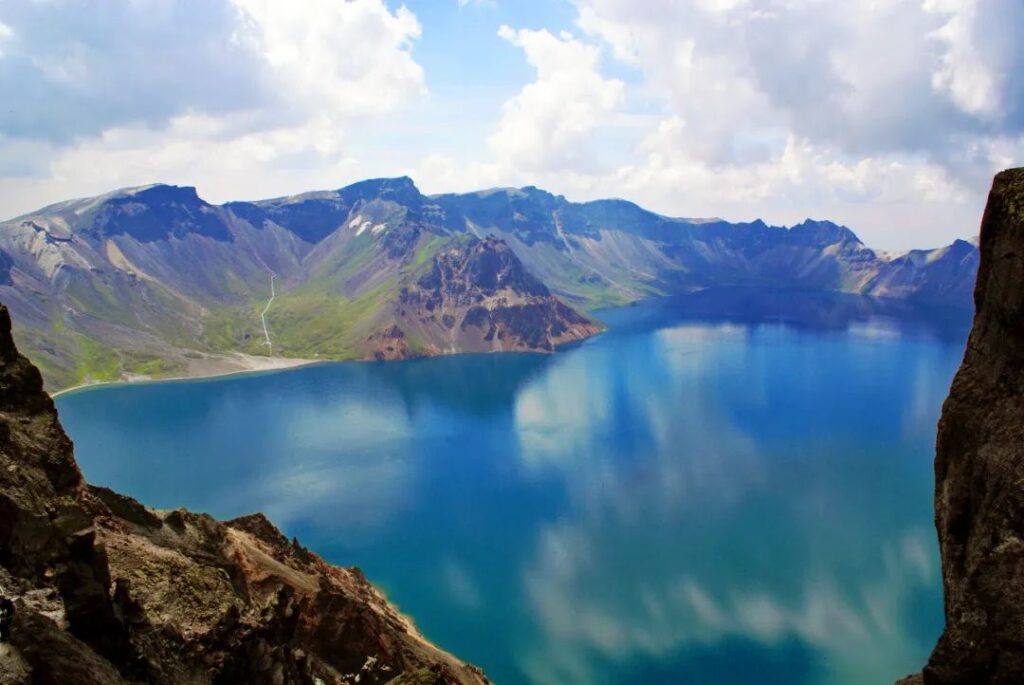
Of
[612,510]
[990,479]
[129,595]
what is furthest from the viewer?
[612,510]

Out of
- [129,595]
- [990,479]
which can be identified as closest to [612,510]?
[990,479]

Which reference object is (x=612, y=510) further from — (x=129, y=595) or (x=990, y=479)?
(x=129, y=595)

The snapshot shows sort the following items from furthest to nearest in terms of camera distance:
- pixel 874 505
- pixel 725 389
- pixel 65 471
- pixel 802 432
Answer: pixel 725 389, pixel 802 432, pixel 874 505, pixel 65 471

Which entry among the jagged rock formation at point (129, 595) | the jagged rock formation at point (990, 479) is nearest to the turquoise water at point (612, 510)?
the jagged rock formation at point (129, 595)

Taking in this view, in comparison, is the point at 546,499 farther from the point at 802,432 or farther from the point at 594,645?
the point at 802,432

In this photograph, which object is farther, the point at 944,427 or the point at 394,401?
the point at 394,401

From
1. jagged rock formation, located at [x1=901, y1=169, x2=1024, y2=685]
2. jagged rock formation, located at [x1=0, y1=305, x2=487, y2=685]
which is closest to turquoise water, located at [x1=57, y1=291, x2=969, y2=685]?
jagged rock formation, located at [x1=0, y1=305, x2=487, y2=685]

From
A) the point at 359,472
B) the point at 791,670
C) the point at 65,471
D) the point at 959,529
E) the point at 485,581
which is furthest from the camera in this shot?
the point at 359,472

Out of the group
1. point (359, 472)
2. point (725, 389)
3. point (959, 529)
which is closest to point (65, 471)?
point (959, 529)
